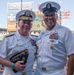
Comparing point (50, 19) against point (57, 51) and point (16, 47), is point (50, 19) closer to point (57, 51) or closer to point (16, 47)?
point (57, 51)

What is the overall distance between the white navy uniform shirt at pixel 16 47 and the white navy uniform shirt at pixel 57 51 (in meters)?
0.18

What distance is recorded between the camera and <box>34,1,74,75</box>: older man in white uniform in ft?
7.43

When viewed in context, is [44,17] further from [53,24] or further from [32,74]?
[32,74]

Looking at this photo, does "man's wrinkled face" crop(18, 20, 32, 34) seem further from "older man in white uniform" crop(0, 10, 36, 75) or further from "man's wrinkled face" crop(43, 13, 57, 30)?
A: "man's wrinkled face" crop(43, 13, 57, 30)

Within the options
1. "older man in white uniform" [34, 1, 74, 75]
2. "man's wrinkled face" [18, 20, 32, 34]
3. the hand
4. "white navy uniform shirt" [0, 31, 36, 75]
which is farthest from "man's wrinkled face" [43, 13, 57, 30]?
the hand

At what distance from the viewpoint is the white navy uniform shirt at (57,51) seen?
2.27 metres

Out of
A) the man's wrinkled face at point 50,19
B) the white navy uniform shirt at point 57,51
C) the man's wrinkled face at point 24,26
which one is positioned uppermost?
the man's wrinkled face at point 50,19

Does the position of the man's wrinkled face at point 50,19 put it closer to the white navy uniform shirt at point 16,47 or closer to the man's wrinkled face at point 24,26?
the man's wrinkled face at point 24,26

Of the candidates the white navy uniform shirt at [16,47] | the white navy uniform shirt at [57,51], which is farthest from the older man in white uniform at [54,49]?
the white navy uniform shirt at [16,47]

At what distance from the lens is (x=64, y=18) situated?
3534cm

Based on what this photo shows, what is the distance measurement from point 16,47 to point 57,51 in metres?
0.46

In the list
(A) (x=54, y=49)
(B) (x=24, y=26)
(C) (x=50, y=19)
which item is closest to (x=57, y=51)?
(A) (x=54, y=49)

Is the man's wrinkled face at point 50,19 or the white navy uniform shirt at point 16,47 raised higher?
the man's wrinkled face at point 50,19

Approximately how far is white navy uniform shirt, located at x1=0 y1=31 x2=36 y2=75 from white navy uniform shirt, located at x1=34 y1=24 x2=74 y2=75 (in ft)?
0.59
